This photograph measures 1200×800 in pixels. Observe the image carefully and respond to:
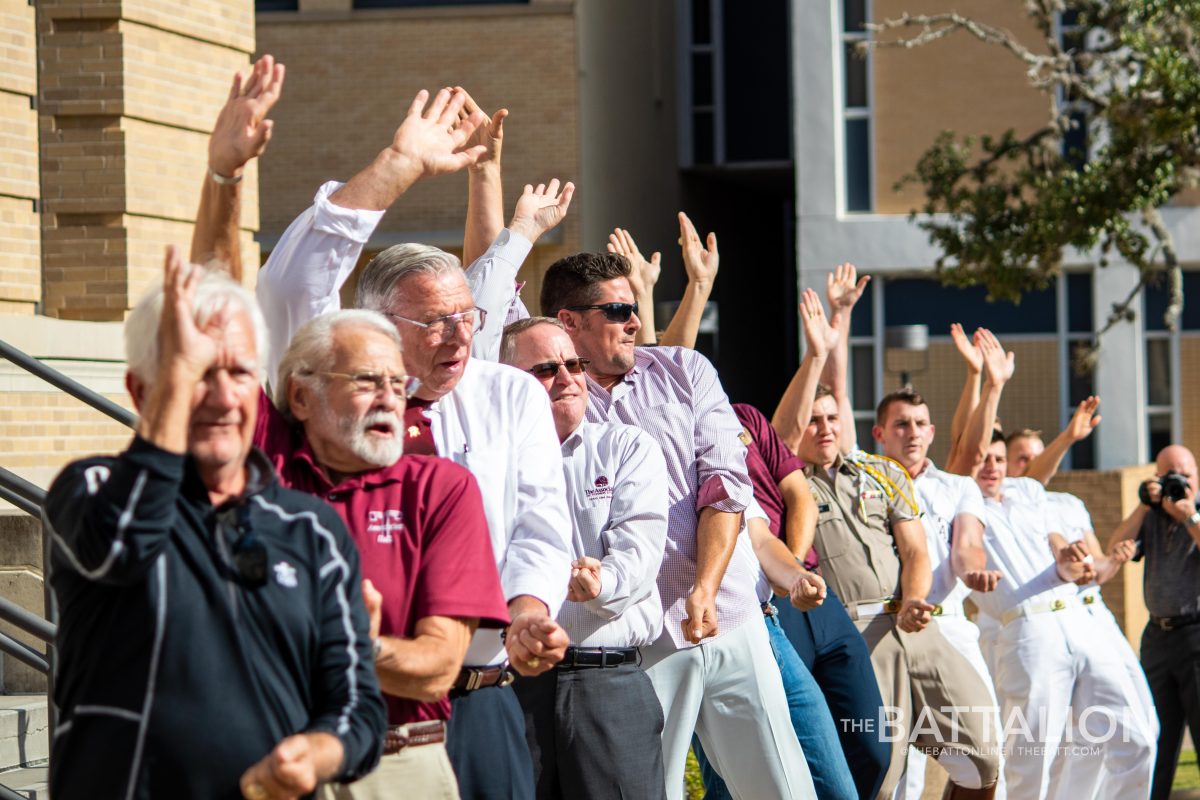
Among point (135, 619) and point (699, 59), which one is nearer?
point (135, 619)

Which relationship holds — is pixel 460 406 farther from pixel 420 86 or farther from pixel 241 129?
pixel 420 86

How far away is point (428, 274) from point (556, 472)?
58 centimetres

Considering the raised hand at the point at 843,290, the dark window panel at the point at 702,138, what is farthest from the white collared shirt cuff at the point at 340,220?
the dark window panel at the point at 702,138

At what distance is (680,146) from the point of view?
26.3m

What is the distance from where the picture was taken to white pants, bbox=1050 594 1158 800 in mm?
9195

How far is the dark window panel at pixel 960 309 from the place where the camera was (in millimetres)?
20266

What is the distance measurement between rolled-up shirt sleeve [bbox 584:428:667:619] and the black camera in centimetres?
603

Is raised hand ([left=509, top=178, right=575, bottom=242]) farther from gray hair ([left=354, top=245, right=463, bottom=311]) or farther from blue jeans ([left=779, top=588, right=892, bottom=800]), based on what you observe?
blue jeans ([left=779, top=588, right=892, bottom=800])

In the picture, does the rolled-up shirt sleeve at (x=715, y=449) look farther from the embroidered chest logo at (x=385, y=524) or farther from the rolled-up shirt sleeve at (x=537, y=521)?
the embroidered chest logo at (x=385, y=524)

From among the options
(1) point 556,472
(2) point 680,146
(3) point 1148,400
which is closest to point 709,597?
(1) point 556,472

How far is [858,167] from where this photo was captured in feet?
66.9

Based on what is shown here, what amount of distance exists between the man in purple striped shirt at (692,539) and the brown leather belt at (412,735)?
78.7 inches

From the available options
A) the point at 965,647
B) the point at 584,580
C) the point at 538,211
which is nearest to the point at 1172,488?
the point at 965,647

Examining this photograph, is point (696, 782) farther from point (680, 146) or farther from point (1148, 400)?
point (680, 146)
